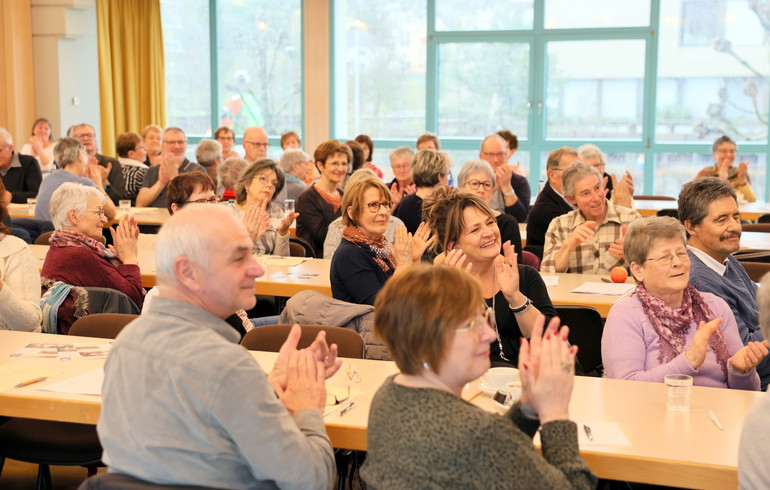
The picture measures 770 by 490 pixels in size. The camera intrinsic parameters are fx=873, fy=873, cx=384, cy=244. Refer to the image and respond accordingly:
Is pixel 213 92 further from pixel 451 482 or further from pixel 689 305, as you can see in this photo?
pixel 451 482

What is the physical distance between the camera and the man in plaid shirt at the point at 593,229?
527cm

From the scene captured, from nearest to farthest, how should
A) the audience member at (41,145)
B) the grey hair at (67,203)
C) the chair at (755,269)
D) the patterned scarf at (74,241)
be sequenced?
the patterned scarf at (74,241) → the grey hair at (67,203) → the chair at (755,269) → the audience member at (41,145)

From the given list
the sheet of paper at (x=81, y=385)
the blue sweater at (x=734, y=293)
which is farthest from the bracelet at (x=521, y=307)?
the sheet of paper at (x=81, y=385)

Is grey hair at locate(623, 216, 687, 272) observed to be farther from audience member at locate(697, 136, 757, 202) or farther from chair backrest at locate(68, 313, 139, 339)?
audience member at locate(697, 136, 757, 202)

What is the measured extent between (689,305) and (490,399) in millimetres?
1001

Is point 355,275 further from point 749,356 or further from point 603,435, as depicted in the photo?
point 603,435

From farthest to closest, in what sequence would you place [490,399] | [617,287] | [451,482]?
[617,287] → [490,399] → [451,482]

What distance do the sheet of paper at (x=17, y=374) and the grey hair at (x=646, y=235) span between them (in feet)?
6.98

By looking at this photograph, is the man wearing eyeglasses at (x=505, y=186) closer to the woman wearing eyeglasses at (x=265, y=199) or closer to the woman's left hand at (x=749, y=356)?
the woman wearing eyeglasses at (x=265, y=199)

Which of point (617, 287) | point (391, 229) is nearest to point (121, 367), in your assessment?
point (617, 287)

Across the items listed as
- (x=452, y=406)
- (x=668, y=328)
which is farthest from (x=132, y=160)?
(x=452, y=406)

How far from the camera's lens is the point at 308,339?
319 cm

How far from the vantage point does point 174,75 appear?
14.0 metres

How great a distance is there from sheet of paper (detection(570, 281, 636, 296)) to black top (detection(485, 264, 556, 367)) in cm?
85
